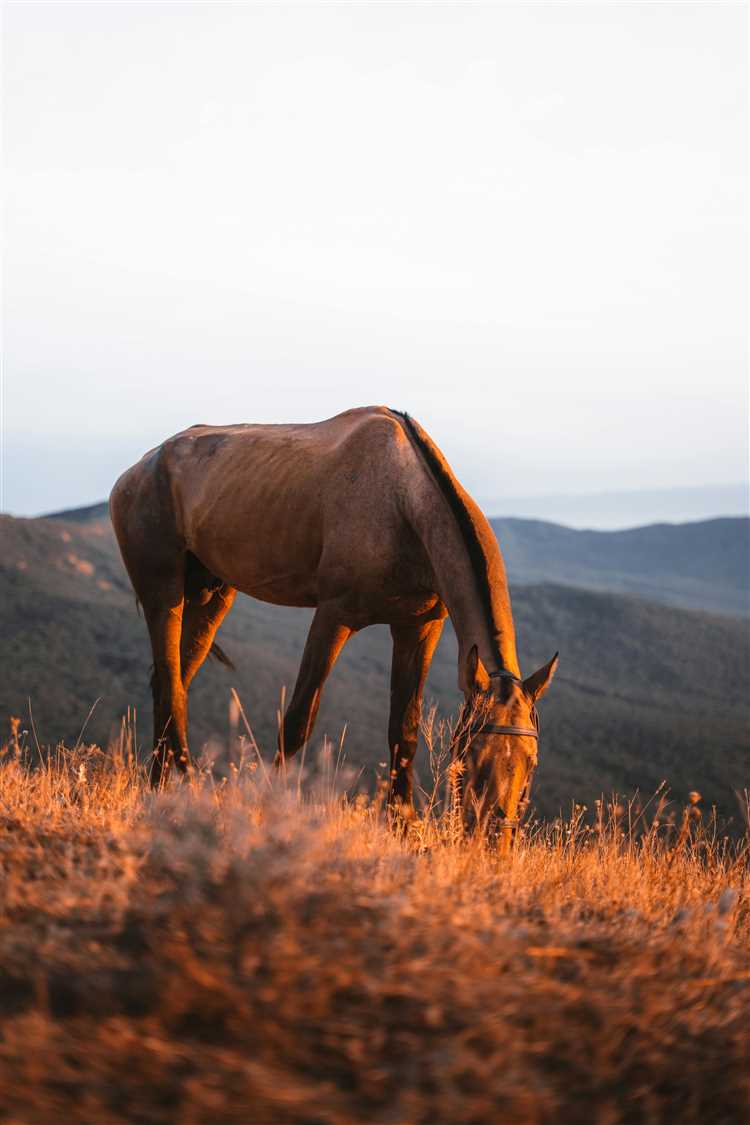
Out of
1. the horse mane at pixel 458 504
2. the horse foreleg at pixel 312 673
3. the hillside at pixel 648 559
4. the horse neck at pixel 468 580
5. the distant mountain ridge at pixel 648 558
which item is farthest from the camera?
the hillside at pixel 648 559

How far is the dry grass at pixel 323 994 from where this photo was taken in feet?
7.75

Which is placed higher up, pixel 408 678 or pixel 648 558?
pixel 408 678

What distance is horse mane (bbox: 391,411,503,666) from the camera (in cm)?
562

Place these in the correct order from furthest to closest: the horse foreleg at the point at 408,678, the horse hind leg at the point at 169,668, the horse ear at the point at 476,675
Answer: the horse hind leg at the point at 169,668 → the horse foreleg at the point at 408,678 → the horse ear at the point at 476,675

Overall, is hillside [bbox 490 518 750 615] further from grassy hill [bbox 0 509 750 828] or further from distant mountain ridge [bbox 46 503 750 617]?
grassy hill [bbox 0 509 750 828]

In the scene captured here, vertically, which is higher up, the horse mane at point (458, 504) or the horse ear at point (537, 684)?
the horse mane at point (458, 504)

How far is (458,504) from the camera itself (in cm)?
591

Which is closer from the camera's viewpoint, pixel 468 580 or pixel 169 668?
pixel 468 580

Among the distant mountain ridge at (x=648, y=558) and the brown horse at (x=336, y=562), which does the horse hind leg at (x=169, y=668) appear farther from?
the distant mountain ridge at (x=648, y=558)

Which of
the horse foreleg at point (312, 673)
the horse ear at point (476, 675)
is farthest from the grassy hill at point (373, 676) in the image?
the horse ear at point (476, 675)

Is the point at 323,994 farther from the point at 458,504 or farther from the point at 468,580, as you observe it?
the point at 458,504

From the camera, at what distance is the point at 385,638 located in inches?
2146

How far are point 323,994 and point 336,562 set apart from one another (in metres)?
3.79

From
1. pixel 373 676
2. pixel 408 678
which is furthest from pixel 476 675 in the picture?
pixel 373 676
